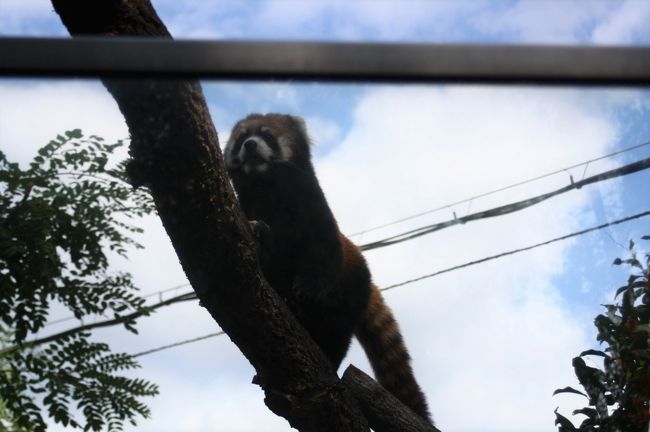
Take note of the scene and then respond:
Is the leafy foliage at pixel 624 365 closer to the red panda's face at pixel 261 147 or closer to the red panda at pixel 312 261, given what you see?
the red panda at pixel 312 261

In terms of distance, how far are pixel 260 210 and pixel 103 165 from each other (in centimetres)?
119

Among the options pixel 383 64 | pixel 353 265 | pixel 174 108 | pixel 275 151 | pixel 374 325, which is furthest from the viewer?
pixel 275 151

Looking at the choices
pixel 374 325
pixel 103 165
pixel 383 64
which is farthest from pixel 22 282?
pixel 374 325

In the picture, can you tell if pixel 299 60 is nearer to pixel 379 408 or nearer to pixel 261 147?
pixel 379 408

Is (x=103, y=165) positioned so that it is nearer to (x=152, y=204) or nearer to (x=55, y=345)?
(x=152, y=204)

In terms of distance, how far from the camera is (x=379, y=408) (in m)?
Answer: 3.00

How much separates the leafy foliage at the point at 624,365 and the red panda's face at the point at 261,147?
5.24ft

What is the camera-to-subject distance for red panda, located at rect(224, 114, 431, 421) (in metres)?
3.32

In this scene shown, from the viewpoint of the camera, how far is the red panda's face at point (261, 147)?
343 cm

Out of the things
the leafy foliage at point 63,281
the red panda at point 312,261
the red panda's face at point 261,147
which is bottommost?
the leafy foliage at point 63,281

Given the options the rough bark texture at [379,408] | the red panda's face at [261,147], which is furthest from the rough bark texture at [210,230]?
the red panda's face at [261,147]

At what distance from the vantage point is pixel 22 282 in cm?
217

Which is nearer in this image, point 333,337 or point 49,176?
point 49,176

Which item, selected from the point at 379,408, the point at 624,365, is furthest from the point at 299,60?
the point at 379,408
